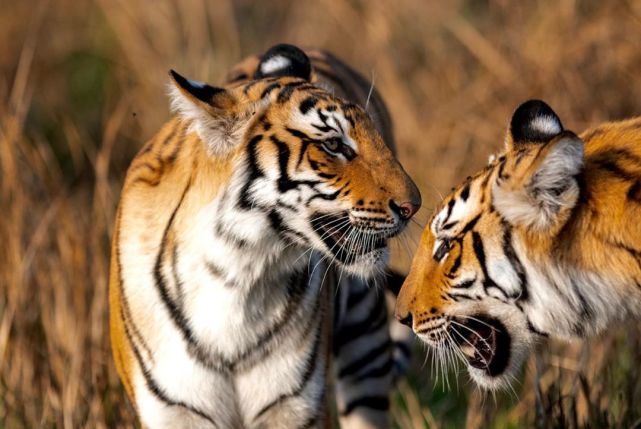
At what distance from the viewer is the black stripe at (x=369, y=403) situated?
5.19 m

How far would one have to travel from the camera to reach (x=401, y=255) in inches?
277

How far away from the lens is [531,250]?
11.8ft

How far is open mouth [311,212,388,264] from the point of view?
394cm

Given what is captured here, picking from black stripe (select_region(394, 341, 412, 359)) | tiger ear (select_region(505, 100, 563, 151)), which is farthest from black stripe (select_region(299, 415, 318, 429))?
black stripe (select_region(394, 341, 412, 359))

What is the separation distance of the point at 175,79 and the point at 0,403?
78.9 inches

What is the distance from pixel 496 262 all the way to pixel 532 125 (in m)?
0.49

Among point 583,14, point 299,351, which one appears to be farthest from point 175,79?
point 583,14

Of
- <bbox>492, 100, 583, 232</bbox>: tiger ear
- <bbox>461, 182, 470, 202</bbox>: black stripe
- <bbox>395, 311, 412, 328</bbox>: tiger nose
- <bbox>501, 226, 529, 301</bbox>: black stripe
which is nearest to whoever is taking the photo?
<bbox>492, 100, 583, 232</bbox>: tiger ear

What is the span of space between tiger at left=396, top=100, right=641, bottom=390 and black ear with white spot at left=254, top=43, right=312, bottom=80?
0.97 m

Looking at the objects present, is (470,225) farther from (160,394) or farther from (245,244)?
(160,394)

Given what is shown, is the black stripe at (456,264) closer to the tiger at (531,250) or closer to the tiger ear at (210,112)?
the tiger at (531,250)

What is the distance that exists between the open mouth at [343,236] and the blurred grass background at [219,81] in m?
0.62

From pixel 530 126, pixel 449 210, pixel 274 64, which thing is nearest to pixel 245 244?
pixel 449 210

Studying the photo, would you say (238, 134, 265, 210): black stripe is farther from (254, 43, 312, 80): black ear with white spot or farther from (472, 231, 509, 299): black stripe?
(472, 231, 509, 299): black stripe
